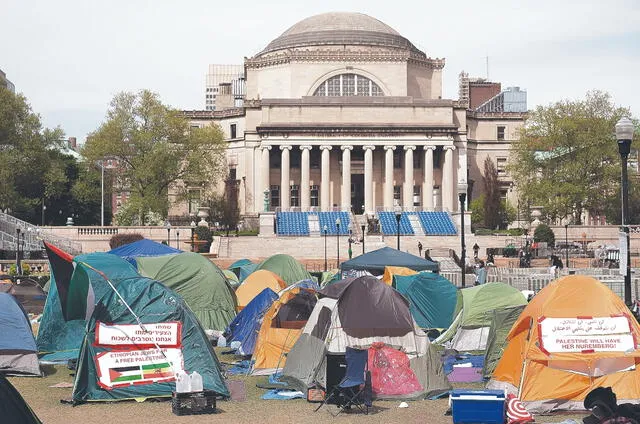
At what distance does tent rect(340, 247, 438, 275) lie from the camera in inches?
1412

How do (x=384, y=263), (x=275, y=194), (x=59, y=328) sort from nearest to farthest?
1. (x=59, y=328)
2. (x=384, y=263)
3. (x=275, y=194)

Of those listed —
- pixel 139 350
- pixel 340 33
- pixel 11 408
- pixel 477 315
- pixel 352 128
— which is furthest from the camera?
pixel 340 33

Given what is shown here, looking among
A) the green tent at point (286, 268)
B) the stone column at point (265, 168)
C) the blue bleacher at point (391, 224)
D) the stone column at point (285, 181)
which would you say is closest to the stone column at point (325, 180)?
the stone column at point (285, 181)

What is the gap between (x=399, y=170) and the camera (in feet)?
300

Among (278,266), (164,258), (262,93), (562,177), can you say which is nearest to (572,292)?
(164,258)

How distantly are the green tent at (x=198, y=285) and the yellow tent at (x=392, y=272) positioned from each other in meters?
4.91

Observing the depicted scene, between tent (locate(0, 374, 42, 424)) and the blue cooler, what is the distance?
7.75 metres

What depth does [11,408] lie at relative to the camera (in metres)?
11.9

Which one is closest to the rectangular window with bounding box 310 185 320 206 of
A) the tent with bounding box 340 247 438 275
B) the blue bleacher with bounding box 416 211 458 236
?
the blue bleacher with bounding box 416 211 458 236

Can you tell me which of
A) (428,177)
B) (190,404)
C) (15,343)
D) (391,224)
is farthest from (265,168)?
(190,404)

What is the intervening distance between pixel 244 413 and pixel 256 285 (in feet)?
45.0

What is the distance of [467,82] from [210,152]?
4878cm

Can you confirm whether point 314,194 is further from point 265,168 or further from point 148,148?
point 148,148

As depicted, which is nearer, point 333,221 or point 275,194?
point 333,221
